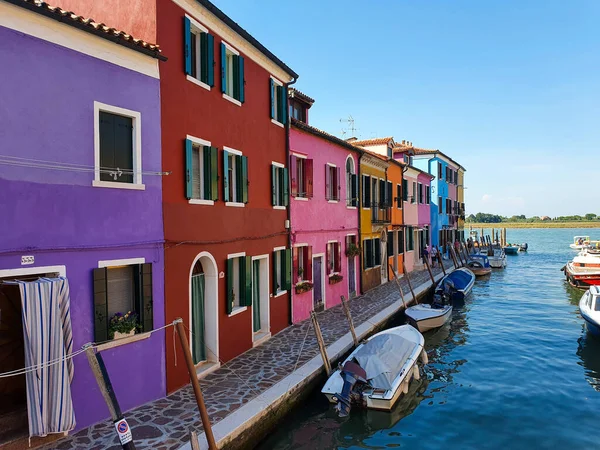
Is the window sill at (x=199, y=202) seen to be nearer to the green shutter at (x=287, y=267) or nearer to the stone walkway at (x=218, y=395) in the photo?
the stone walkway at (x=218, y=395)

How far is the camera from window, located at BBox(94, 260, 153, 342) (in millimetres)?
7297

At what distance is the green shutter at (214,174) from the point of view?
390 inches

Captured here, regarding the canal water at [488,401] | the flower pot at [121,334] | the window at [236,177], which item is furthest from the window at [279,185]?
the flower pot at [121,334]

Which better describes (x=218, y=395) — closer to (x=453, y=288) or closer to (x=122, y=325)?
(x=122, y=325)

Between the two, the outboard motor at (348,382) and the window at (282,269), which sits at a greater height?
the window at (282,269)

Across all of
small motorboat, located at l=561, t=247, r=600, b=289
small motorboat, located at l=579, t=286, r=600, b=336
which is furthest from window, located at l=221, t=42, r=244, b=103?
small motorboat, located at l=561, t=247, r=600, b=289

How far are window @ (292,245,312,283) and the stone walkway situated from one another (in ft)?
5.49

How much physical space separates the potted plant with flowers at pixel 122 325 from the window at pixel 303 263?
25.0 feet

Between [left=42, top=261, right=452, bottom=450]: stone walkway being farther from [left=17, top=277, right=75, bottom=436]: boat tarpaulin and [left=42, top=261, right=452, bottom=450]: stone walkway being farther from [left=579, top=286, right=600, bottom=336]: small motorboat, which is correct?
[left=579, top=286, right=600, bottom=336]: small motorboat

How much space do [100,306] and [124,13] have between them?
5794mm

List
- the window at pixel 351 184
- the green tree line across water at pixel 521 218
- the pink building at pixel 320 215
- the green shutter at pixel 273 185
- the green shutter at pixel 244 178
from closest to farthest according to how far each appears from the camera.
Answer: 1. the green shutter at pixel 244 178
2. the green shutter at pixel 273 185
3. the pink building at pixel 320 215
4. the window at pixel 351 184
5. the green tree line across water at pixel 521 218

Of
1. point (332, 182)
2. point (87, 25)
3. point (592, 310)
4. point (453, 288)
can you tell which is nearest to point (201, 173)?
point (87, 25)

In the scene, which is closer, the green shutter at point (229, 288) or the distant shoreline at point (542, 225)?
the green shutter at point (229, 288)

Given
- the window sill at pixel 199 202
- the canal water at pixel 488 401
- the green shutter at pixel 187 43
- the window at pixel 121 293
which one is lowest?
the canal water at pixel 488 401
